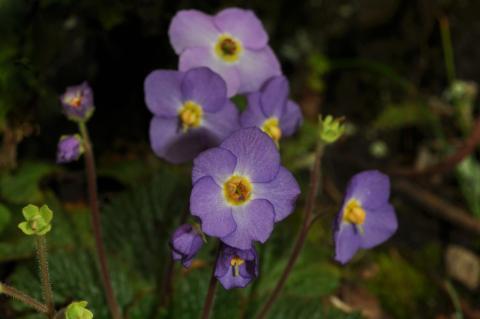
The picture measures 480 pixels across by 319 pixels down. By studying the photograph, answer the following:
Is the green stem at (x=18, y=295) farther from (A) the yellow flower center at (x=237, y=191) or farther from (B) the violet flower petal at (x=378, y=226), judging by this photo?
(B) the violet flower petal at (x=378, y=226)

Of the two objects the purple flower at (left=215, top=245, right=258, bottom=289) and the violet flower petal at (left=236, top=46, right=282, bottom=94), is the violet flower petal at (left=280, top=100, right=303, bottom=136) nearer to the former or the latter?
the violet flower petal at (left=236, top=46, right=282, bottom=94)

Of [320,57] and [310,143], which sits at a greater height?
[320,57]

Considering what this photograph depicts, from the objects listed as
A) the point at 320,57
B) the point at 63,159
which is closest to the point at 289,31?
the point at 320,57

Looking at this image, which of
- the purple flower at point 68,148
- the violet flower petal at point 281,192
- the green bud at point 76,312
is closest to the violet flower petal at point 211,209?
the violet flower petal at point 281,192

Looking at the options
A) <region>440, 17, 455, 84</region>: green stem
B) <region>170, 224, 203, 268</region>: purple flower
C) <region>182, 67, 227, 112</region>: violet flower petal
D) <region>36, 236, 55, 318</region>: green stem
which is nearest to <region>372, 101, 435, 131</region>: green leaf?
<region>440, 17, 455, 84</region>: green stem

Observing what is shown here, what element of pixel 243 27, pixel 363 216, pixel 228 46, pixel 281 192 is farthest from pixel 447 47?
pixel 281 192

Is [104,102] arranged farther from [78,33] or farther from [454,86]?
[454,86]

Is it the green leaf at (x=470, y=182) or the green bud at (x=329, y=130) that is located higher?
the green bud at (x=329, y=130)
